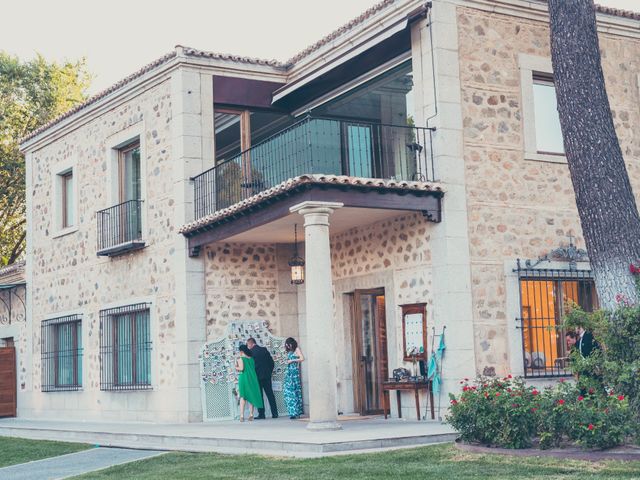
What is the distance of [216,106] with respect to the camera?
1803 cm

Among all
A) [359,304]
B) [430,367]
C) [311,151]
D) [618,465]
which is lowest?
[618,465]

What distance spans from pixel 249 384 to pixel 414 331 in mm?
3401

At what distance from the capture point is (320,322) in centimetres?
1342

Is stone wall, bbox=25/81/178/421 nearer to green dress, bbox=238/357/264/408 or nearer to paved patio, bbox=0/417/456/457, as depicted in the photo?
green dress, bbox=238/357/264/408

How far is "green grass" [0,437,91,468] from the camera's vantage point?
45.3 feet

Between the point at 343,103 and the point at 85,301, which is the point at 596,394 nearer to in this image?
the point at 343,103

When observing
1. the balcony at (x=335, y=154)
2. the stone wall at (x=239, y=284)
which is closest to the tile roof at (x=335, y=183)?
the balcony at (x=335, y=154)

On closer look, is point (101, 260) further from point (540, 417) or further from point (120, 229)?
point (540, 417)

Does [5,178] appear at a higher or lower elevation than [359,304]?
higher

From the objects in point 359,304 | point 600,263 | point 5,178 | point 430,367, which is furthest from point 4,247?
point 600,263

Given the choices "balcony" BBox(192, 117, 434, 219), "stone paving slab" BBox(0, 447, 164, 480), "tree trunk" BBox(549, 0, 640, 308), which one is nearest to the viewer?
"tree trunk" BBox(549, 0, 640, 308)

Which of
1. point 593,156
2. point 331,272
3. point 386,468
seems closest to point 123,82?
point 331,272

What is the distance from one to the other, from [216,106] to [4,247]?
1796cm

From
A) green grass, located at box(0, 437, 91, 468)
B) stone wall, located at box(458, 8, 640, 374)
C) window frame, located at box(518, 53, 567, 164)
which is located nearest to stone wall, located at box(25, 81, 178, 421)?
green grass, located at box(0, 437, 91, 468)
